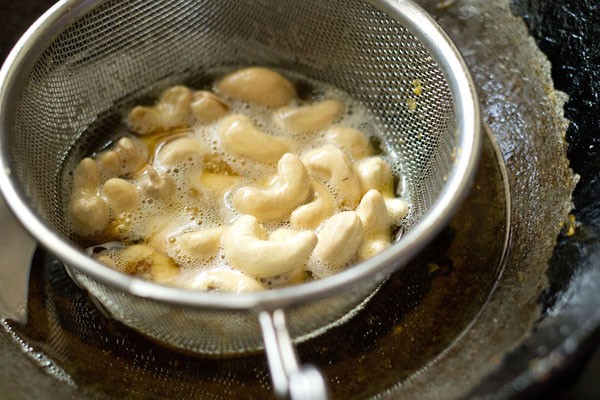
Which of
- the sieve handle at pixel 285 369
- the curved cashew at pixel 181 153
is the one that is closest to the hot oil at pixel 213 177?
the curved cashew at pixel 181 153

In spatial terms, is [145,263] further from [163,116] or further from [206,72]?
[206,72]

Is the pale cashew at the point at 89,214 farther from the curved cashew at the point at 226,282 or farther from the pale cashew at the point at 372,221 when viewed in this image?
the pale cashew at the point at 372,221

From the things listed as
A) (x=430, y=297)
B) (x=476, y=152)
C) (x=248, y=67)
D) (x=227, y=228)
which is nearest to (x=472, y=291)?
(x=430, y=297)

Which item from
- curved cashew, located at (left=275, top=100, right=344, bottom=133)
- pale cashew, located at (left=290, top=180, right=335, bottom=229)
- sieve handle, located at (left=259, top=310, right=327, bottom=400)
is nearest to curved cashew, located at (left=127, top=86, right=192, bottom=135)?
curved cashew, located at (left=275, top=100, right=344, bottom=133)

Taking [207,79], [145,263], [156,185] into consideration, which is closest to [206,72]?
[207,79]

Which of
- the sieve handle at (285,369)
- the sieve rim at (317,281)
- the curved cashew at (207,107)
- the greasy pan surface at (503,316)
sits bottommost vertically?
the greasy pan surface at (503,316)

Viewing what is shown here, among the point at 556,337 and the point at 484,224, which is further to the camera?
the point at 484,224

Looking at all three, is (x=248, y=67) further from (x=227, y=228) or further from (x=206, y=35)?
(x=227, y=228)
